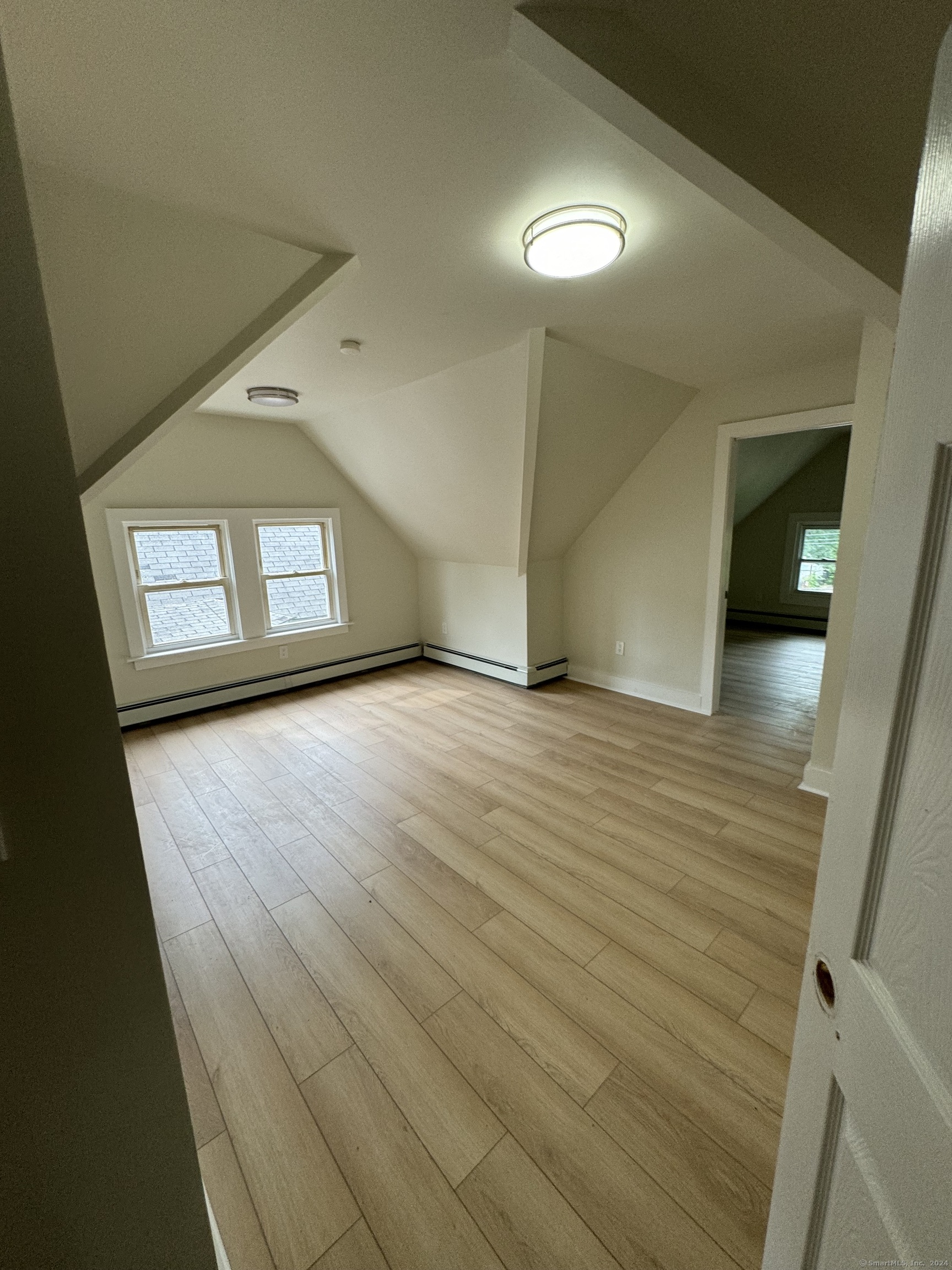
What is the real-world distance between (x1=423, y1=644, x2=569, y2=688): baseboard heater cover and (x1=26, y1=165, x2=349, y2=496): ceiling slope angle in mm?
3202

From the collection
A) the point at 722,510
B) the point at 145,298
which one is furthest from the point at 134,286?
the point at 722,510

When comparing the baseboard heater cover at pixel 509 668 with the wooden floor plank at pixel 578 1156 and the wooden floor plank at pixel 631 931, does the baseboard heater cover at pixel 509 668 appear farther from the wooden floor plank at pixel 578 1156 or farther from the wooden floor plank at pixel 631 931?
the wooden floor plank at pixel 578 1156

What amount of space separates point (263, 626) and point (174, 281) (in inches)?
122

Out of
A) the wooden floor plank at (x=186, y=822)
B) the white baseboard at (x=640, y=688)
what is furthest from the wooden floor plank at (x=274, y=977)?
the white baseboard at (x=640, y=688)

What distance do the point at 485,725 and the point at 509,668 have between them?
3.30ft

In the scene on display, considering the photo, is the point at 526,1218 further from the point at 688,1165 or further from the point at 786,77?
the point at 786,77

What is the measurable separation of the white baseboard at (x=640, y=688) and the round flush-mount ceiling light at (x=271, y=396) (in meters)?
3.23

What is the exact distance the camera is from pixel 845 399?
2803 millimetres

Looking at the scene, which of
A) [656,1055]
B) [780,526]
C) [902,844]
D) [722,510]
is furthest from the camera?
[780,526]

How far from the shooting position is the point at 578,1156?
1.17 meters

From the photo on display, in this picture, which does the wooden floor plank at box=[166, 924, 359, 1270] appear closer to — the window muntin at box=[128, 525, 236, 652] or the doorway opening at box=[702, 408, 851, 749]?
the window muntin at box=[128, 525, 236, 652]

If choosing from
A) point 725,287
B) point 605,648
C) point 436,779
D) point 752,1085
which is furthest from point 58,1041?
point 605,648

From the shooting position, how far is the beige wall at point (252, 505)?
359 cm

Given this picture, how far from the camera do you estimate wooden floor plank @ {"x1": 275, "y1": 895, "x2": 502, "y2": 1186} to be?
1.20 meters
